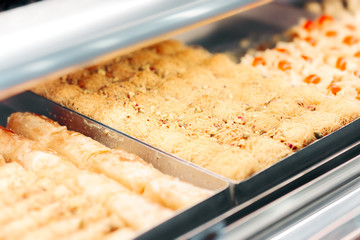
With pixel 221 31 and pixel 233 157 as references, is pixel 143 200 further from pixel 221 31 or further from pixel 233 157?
pixel 221 31

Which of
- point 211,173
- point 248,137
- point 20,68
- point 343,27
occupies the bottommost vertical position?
point 211,173

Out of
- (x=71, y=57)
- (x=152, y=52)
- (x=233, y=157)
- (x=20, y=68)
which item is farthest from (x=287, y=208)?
(x=152, y=52)

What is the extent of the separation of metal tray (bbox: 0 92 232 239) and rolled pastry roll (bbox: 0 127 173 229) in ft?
0.27

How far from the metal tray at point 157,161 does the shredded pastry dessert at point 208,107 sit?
0.10 meters

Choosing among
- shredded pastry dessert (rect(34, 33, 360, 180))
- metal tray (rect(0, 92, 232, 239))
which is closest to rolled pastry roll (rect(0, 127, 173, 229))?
metal tray (rect(0, 92, 232, 239))

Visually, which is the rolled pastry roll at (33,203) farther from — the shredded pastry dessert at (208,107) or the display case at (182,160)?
→ the shredded pastry dessert at (208,107)

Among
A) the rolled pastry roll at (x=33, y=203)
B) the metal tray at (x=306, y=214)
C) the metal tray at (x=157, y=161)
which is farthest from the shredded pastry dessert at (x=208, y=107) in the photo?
the rolled pastry roll at (x=33, y=203)

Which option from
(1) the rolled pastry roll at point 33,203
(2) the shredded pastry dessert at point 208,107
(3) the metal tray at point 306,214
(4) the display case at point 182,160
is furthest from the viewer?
(2) the shredded pastry dessert at point 208,107

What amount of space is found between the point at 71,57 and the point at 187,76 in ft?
5.88

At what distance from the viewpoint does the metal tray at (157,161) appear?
1894 millimetres

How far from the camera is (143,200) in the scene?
6.69 ft

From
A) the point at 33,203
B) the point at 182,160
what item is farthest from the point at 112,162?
the point at 33,203

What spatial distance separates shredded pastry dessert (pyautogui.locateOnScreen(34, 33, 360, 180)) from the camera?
2494 millimetres

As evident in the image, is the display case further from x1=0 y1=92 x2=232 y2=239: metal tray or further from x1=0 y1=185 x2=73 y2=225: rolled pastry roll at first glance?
x1=0 y1=185 x2=73 y2=225: rolled pastry roll
